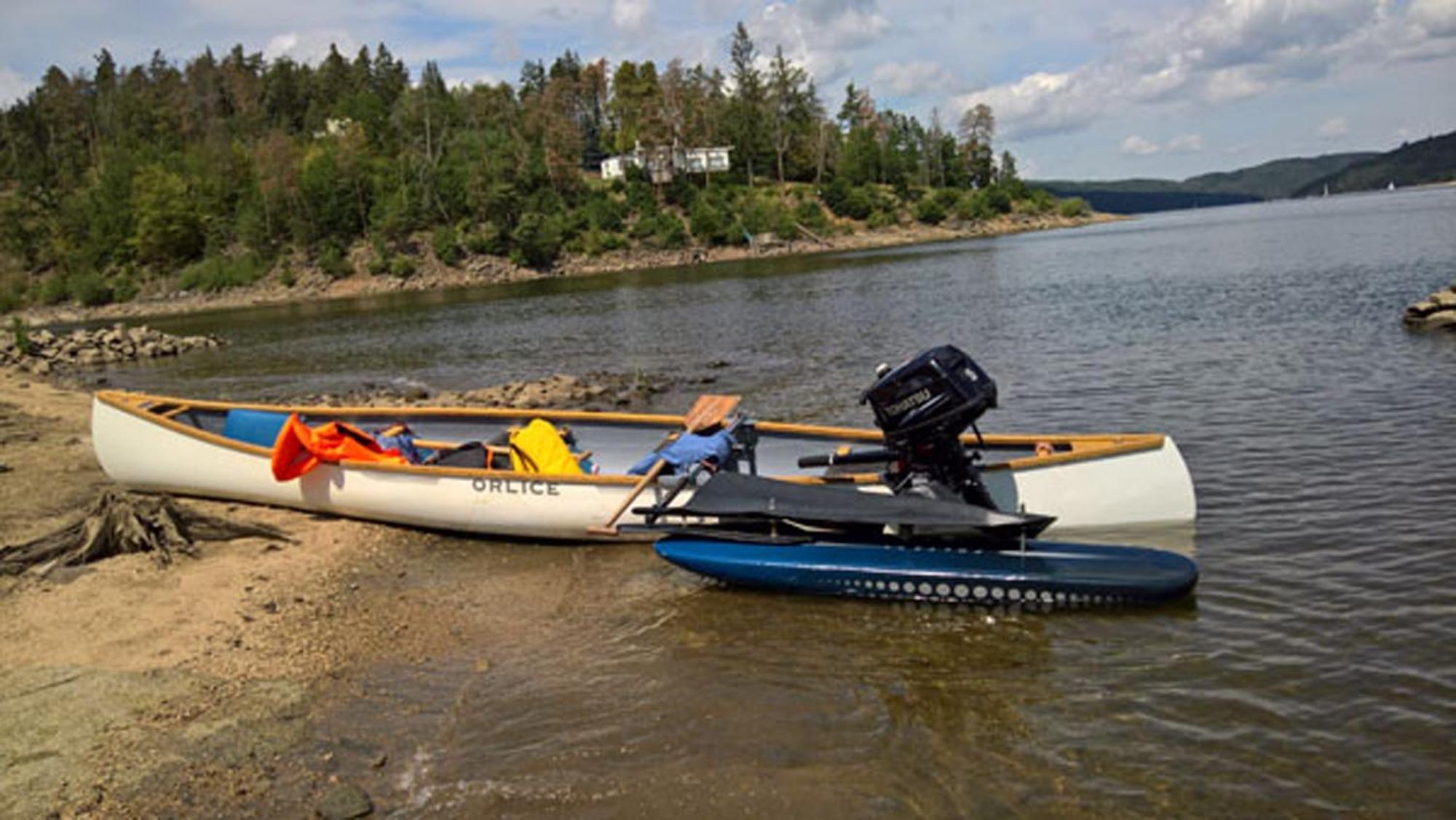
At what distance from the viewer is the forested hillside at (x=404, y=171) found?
285ft

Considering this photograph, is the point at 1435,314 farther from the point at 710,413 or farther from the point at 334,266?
the point at 334,266

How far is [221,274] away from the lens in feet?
267

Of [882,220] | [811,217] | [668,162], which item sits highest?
[668,162]

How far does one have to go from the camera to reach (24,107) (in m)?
115

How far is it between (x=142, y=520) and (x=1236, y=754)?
29.9 feet

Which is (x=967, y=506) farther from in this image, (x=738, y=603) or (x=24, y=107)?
(x=24, y=107)

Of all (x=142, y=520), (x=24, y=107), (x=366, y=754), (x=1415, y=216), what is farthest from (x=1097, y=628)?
(x=24, y=107)

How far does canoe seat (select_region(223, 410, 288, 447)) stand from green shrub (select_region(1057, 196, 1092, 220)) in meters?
126

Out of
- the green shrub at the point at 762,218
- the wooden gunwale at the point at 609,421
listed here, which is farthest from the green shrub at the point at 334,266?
the wooden gunwale at the point at 609,421

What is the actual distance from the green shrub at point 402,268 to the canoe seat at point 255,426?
2847 inches

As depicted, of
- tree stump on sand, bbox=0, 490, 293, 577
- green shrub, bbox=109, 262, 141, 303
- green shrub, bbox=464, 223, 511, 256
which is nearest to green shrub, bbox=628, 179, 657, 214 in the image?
green shrub, bbox=464, 223, 511, 256

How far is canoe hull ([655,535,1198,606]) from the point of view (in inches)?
287

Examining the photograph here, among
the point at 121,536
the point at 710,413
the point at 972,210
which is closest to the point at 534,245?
the point at 972,210

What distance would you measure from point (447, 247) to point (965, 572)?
81.8m
